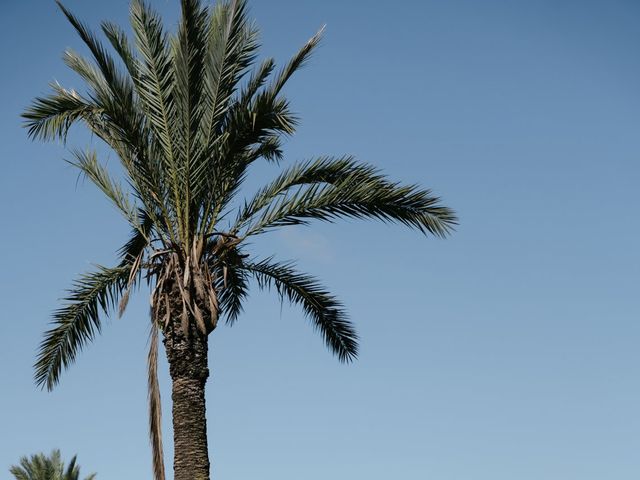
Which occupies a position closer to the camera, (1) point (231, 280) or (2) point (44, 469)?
(1) point (231, 280)

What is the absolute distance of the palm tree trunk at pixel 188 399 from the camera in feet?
38.5

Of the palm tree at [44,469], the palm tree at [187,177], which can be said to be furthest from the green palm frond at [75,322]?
the palm tree at [44,469]

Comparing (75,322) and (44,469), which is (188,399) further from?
(44,469)

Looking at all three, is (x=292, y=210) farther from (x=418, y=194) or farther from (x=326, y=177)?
(x=418, y=194)

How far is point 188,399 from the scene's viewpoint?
11.9 meters

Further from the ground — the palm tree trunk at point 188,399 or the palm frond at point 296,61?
the palm frond at point 296,61

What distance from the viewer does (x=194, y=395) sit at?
11938 millimetres

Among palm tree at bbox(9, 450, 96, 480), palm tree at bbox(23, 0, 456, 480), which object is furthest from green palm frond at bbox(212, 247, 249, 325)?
palm tree at bbox(9, 450, 96, 480)

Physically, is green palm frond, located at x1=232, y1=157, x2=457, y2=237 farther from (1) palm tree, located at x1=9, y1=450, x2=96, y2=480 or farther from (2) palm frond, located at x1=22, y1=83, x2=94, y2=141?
(1) palm tree, located at x1=9, y1=450, x2=96, y2=480

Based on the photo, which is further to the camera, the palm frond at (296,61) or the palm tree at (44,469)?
the palm tree at (44,469)

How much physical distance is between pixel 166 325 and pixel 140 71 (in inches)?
139

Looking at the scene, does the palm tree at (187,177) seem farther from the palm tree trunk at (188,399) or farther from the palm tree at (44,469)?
the palm tree at (44,469)

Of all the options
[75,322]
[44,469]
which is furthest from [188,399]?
[44,469]

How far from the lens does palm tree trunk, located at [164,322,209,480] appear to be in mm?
11727
